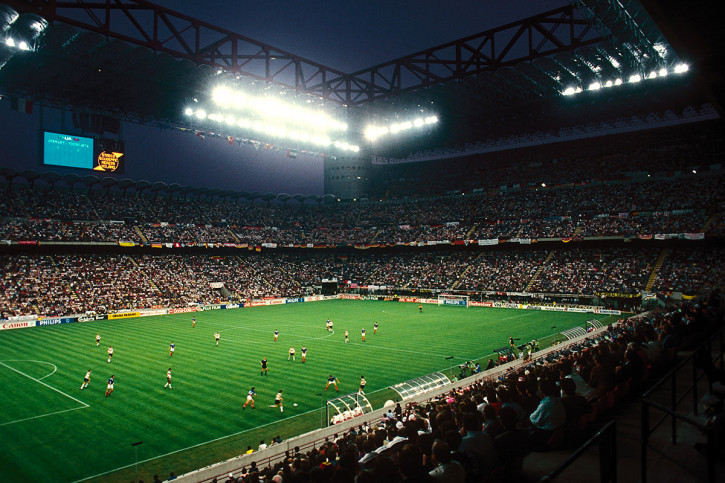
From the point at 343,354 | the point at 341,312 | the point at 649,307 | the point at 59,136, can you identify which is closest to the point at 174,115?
the point at 59,136

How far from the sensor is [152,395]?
20.4 metres

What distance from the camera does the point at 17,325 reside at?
1535 inches

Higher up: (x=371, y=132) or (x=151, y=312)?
(x=371, y=132)

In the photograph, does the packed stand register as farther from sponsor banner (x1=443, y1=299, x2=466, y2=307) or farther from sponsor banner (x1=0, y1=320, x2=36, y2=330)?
sponsor banner (x1=443, y1=299, x2=466, y2=307)

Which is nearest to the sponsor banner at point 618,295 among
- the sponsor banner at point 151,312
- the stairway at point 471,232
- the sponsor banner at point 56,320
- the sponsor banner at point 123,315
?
the stairway at point 471,232

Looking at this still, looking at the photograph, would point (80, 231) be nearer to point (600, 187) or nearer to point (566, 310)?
point (566, 310)

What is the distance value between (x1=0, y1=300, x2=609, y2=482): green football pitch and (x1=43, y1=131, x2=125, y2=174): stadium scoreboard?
62.5ft

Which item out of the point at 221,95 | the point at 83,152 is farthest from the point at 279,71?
the point at 83,152

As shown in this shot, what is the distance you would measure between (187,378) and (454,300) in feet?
126

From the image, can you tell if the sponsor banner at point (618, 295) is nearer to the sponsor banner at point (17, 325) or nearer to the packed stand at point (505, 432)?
the packed stand at point (505, 432)

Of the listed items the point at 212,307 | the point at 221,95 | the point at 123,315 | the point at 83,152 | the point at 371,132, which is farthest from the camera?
the point at 212,307

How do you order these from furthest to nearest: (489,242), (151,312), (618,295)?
(489,242)
(151,312)
(618,295)

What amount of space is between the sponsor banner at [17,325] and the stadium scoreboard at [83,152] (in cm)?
1828

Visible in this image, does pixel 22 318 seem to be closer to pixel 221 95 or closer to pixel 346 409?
pixel 221 95
